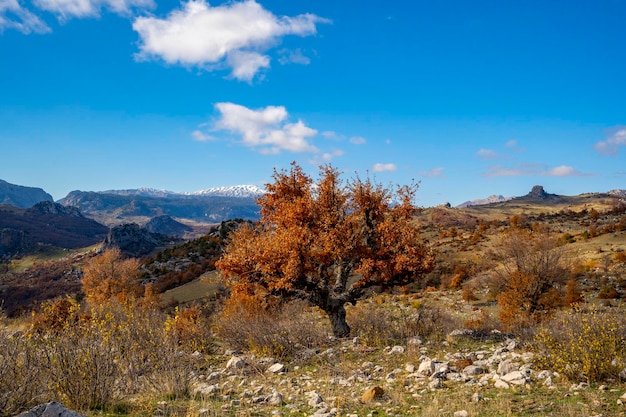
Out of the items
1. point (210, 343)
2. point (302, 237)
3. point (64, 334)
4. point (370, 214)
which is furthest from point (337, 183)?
point (64, 334)

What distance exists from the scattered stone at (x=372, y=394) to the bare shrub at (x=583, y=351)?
434 cm

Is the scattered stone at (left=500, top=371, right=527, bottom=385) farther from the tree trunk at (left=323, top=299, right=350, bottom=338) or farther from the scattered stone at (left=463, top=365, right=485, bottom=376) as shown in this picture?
the tree trunk at (left=323, top=299, right=350, bottom=338)

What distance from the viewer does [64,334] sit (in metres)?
9.88

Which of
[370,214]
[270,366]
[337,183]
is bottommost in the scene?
[270,366]

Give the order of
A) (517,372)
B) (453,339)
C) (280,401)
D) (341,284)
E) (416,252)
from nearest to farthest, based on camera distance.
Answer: (280,401) → (517,372) → (453,339) → (416,252) → (341,284)

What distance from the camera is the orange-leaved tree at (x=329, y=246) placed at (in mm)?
17219

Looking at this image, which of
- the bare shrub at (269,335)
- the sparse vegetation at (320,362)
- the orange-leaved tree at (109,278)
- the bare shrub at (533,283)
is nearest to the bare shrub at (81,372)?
the sparse vegetation at (320,362)

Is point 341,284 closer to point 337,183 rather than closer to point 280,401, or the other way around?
point 337,183

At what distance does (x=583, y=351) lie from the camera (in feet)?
31.4

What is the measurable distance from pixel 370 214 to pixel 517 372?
9582 mm

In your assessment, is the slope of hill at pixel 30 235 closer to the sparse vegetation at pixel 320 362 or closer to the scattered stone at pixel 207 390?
the sparse vegetation at pixel 320 362

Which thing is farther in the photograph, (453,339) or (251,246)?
(251,246)

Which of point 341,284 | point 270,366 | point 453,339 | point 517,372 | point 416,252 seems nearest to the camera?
point 517,372

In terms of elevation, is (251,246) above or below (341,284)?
above
